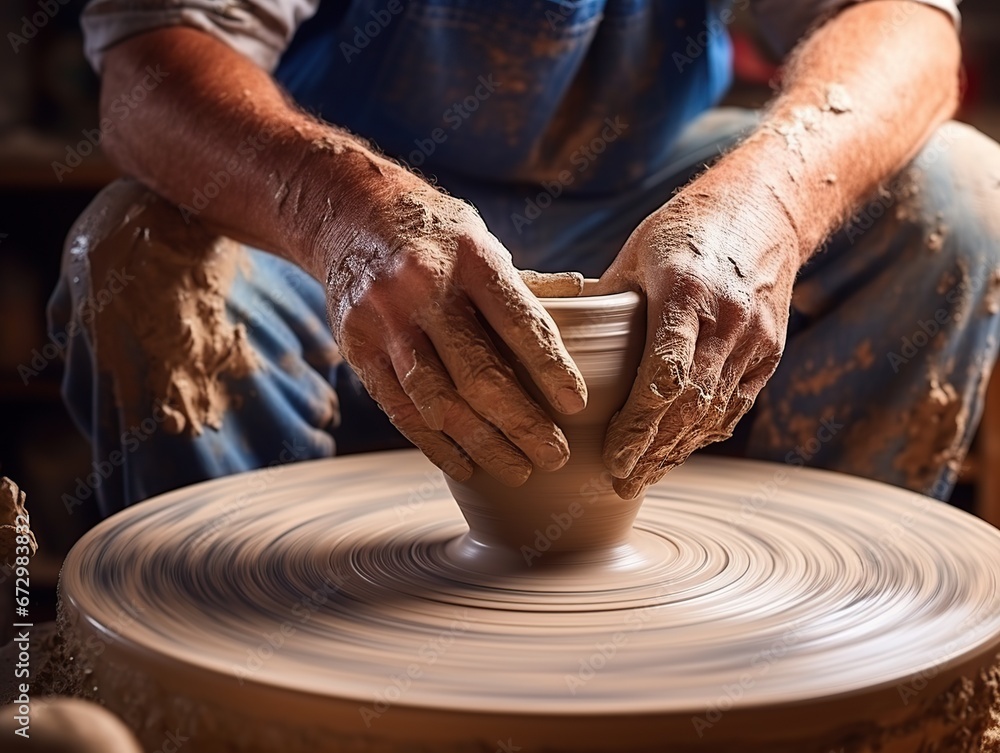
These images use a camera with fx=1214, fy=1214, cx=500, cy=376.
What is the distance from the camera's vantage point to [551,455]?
117cm

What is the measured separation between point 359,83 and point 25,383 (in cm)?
165

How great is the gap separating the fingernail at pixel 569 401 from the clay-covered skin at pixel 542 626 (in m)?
0.16

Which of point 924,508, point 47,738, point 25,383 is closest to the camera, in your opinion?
point 47,738

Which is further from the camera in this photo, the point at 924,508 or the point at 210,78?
the point at 210,78

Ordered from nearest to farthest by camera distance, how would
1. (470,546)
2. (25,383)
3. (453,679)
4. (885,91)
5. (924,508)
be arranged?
(453,679) → (470,546) → (924,508) → (885,91) → (25,383)

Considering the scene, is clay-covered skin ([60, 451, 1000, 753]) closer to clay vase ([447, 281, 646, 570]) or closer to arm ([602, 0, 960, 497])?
clay vase ([447, 281, 646, 570])

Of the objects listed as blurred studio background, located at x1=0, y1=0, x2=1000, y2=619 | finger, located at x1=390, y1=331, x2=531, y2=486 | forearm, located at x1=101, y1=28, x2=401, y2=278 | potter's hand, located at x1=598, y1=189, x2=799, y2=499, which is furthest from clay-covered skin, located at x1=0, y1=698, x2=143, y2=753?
blurred studio background, located at x1=0, y1=0, x2=1000, y2=619

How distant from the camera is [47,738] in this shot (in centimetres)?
72

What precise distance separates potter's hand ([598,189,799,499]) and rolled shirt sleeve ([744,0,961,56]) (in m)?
0.77

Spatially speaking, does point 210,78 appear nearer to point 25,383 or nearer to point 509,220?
point 509,220

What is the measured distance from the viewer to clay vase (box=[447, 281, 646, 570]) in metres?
1.20

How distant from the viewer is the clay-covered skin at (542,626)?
94 centimetres

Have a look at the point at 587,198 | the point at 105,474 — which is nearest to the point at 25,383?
the point at 105,474

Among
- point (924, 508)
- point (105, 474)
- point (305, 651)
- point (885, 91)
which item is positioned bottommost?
point (105, 474)
